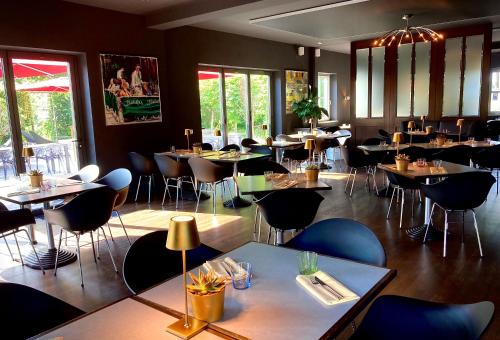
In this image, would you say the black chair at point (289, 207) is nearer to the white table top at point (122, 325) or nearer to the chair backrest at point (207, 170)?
the white table top at point (122, 325)

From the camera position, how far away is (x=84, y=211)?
3643 millimetres

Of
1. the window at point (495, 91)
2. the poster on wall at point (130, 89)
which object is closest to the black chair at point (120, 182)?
the poster on wall at point (130, 89)

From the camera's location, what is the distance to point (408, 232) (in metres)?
4.75

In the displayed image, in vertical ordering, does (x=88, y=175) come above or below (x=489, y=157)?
above

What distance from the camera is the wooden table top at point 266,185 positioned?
11.5 feet

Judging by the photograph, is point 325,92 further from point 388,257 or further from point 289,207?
point 289,207

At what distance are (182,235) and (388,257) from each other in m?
3.22

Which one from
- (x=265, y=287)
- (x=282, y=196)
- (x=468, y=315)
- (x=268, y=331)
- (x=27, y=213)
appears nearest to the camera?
(x=268, y=331)

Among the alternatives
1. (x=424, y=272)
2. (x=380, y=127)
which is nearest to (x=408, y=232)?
(x=424, y=272)

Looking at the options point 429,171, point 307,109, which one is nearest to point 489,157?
point 429,171

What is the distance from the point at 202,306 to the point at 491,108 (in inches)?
614

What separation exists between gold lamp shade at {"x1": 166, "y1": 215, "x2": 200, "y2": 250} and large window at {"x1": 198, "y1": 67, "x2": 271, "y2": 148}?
7438 millimetres

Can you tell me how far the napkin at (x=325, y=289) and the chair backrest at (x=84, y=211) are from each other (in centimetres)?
249

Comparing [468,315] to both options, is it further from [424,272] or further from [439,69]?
[439,69]
